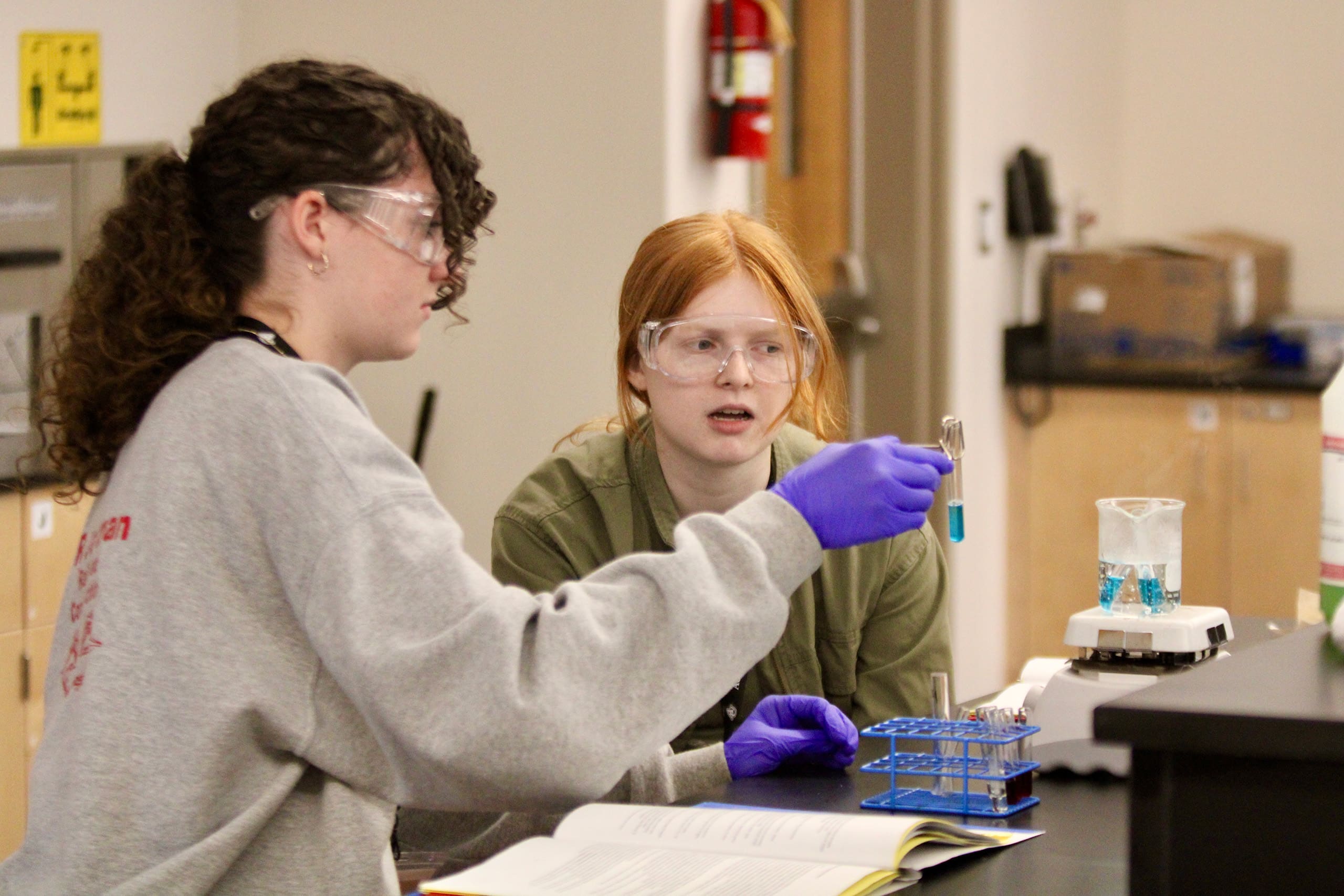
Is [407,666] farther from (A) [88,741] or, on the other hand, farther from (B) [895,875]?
(B) [895,875]

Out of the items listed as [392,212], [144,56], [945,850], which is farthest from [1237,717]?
[144,56]

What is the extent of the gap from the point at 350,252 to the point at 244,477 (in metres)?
0.25

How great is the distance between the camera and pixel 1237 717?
2.85 ft

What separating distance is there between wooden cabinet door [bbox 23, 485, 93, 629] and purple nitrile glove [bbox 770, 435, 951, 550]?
1.85 metres

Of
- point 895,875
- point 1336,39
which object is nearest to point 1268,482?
point 1336,39

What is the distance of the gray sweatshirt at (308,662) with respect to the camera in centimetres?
113

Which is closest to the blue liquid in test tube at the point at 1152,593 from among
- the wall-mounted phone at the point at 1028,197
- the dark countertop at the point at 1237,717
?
the dark countertop at the point at 1237,717

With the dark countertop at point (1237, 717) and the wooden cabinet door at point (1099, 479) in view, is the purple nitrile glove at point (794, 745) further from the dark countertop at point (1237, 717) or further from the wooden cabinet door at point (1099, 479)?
the wooden cabinet door at point (1099, 479)

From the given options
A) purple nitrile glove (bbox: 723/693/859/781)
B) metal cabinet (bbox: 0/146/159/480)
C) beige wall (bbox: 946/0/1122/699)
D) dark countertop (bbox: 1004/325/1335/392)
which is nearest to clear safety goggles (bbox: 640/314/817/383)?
purple nitrile glove (bbox: 723/693/859/781)

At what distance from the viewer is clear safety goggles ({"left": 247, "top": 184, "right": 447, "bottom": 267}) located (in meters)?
1.31

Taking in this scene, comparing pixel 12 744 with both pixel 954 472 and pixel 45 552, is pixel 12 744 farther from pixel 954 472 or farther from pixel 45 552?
pixel 954 472

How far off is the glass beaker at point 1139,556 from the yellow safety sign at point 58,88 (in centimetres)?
246

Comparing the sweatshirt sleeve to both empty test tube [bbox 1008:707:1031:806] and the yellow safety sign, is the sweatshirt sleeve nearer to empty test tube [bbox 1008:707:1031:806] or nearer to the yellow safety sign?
empty test tube [bbox 1008:707:1031:806]

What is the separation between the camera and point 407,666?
1109 millimetres
